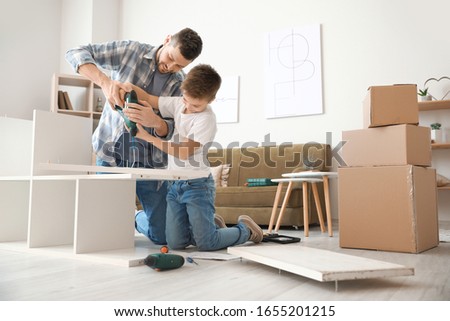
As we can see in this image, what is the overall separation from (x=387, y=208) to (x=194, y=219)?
3.13 ft

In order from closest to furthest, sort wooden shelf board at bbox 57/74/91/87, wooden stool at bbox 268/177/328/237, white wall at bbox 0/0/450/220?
wooden stool at bbox 268/177/328/237 → white wall at bbox 0/0/450/220 → wooden shelf board at bbox 57/74/91/87

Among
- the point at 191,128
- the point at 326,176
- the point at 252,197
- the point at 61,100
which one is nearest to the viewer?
the point at 191,128

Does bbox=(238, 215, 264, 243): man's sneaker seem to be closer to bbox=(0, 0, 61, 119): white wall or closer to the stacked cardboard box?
the stacked cardboard box

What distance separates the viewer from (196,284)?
4.31 ft

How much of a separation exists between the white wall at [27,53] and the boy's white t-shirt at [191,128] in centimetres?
330

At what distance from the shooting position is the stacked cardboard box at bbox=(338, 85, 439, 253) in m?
2.07

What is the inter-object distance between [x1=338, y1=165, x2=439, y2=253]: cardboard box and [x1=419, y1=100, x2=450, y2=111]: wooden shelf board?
1.30 meters

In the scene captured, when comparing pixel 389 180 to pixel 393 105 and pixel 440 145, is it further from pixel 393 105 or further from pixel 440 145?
pixel 440 145

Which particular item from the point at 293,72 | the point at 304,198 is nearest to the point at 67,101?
the point at 293,72

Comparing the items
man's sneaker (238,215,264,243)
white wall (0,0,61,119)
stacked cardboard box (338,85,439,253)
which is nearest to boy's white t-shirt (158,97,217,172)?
man's sneaker (238,215,264,243)

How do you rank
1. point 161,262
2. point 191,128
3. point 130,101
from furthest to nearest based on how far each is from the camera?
point 191,128
point 130,101
point 161,262

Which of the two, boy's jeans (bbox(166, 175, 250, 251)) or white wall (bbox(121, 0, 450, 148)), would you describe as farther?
white wall (bbox(121, 0, 450, 148))

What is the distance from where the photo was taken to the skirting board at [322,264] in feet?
3.95
